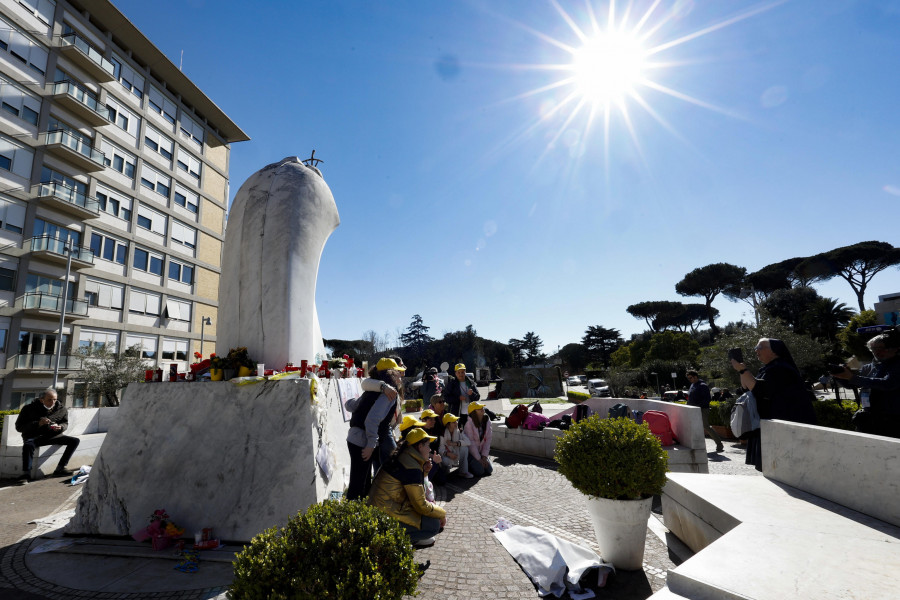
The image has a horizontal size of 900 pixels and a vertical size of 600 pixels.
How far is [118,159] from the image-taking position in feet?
88.1

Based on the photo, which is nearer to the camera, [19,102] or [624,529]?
[624,529]

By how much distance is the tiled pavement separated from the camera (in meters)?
3.46

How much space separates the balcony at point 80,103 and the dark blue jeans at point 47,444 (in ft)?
81.2

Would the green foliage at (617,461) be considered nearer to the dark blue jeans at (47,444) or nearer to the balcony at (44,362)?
the dark blue jeans at (47,444)

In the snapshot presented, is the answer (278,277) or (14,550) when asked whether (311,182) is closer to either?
(278,277)

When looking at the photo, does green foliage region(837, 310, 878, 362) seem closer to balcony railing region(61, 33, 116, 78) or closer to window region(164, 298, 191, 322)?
window region(164, 298, 191, 322)

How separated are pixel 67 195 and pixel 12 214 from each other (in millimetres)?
2836

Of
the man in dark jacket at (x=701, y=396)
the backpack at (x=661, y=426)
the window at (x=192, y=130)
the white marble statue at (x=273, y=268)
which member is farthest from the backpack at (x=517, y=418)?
the window at (x=192, y=130)

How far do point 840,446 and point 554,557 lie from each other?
2.66 m

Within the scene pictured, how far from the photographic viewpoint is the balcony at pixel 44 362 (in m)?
21.0

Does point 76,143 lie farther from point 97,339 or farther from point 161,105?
point 97,339

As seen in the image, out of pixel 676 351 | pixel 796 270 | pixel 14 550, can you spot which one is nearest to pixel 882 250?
pixel 796 270

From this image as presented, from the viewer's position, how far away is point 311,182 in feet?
22.7

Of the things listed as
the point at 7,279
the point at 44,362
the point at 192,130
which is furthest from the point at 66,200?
the point at 192,130
